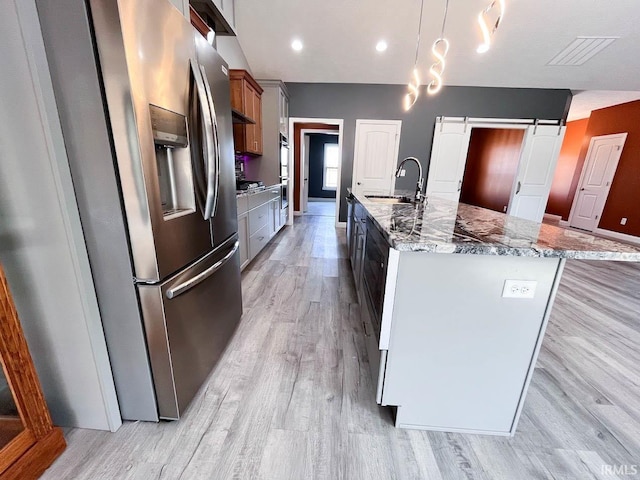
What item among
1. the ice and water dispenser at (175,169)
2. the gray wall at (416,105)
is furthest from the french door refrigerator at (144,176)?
the gray wall at (416,105)

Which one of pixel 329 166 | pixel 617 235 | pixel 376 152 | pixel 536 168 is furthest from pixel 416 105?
pixel 617 235

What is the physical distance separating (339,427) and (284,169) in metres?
4.39

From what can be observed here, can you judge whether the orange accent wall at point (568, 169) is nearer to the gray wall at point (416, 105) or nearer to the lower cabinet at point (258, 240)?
the gray wall at point (416, 105)

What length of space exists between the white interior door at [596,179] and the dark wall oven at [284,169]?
6.70 m

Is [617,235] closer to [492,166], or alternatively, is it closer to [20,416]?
[492,166]

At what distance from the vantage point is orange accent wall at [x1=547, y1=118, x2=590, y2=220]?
21.0 ft

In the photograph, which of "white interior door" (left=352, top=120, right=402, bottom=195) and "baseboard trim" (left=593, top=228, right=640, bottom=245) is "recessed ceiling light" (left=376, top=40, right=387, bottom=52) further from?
"baseboard trim" (left=593, top=228, right=640, bottom=245)

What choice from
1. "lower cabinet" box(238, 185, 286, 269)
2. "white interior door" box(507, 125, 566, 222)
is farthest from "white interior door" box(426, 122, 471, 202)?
"lower cabinet" box(238, 185, 286, 269)

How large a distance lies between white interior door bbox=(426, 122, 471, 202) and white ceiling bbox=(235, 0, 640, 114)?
84cm

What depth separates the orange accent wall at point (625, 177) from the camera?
497 cm

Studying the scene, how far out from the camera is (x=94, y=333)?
1034 mm

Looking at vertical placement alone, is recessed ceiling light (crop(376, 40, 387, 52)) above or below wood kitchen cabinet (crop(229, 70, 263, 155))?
above

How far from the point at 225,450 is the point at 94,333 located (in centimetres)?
73

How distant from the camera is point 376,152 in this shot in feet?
17.2
